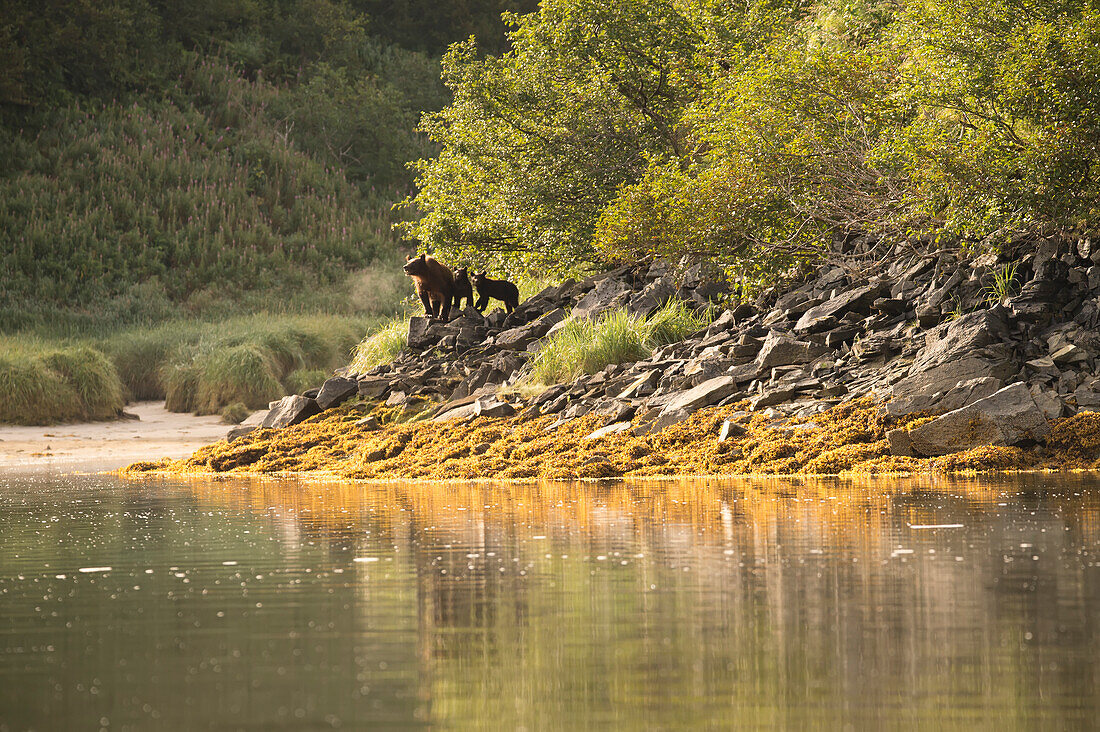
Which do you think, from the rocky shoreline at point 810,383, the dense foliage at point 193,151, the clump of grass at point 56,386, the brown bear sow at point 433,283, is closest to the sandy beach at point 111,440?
the clump of grass at point 56,386

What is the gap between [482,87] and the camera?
2212 centimetres

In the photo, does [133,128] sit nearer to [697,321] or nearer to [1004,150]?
[697,321]

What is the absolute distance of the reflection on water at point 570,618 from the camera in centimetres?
351

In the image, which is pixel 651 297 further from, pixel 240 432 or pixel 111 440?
pixel 111 440

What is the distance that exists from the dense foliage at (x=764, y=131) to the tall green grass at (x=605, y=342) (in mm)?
1030

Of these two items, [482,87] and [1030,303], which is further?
[482,87]

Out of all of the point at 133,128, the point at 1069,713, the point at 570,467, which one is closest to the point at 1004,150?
the point at 570,467

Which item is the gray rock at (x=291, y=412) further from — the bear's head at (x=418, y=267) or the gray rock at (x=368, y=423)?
the bear's head at (x=418, y=267)

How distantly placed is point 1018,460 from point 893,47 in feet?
22.2

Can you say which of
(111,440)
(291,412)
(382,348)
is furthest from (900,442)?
(111,440)

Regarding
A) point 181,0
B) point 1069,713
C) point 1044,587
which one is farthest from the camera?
point 181,0

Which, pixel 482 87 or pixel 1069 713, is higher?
pixel 482 87

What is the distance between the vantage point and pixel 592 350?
16.7 m

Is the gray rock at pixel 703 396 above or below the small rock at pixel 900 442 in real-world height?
above
